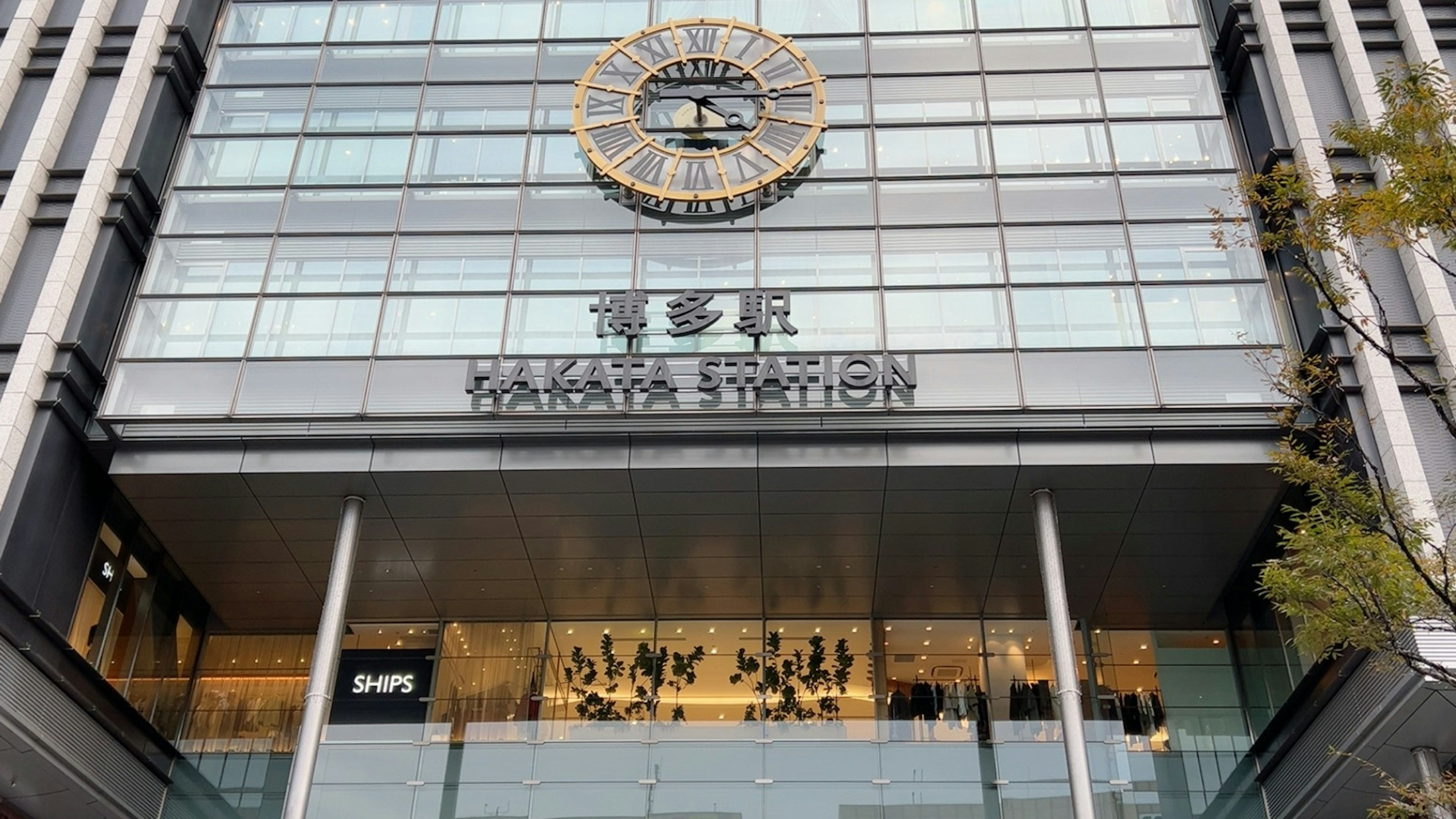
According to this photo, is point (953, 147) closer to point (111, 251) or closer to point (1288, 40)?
point (1288, 40)

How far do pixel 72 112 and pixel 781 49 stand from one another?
13456 mm

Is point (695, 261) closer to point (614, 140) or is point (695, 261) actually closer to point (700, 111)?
point (614, 140)

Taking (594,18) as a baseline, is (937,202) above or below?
below

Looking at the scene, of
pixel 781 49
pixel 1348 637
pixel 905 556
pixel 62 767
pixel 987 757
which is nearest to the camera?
pixel 1348 637

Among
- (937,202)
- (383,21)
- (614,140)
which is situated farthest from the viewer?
(383,21)

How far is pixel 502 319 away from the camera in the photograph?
2359cm

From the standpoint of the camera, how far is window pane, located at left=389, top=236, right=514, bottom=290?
79.3 ft

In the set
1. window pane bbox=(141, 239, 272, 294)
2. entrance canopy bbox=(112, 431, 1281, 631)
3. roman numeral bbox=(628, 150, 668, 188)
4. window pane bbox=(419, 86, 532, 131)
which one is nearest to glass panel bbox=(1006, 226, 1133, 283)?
entrance canopy bbox=(112, 431, 1281, 631)

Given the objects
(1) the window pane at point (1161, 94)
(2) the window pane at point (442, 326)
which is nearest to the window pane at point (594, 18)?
(2) the window pane at point (442, 326)

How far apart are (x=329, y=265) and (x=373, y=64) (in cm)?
518

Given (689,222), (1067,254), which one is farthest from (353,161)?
(1067,254)

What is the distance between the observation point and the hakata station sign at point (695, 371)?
22.4 metres

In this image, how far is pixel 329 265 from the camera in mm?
24484

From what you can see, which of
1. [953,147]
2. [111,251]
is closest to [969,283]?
[953,147]
